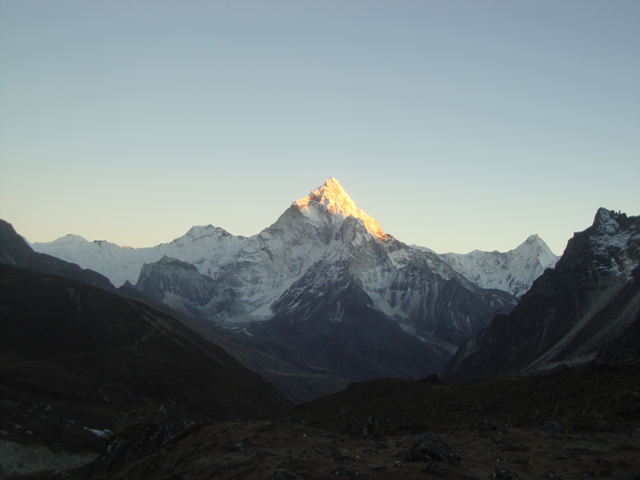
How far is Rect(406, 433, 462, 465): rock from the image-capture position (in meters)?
31.1

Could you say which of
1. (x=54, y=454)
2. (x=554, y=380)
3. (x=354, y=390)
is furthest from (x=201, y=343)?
(x=554, y=380)

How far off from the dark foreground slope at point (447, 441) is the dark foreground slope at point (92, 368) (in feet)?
191

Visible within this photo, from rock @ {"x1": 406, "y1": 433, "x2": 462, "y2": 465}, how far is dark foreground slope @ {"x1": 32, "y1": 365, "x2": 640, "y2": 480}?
0.26 feet

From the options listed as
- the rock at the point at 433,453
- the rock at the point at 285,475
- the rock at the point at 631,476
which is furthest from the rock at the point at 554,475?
the rock at the point at 285,475

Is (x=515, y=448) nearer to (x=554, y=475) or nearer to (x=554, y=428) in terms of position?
(x=554, y=475)

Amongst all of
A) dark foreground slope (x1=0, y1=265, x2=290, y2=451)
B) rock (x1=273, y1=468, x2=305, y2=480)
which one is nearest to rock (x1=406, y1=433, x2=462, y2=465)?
rock (x1=273, y1=468, x2=305, y2=480)

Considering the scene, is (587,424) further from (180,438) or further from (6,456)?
(6,456)

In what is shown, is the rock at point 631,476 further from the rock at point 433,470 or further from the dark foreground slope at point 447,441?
the rock at point 433,470

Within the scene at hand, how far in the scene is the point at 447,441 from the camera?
40.3m

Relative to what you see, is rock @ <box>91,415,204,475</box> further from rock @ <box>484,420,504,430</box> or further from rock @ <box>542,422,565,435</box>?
rock @ <box>542,422,565,435</box>

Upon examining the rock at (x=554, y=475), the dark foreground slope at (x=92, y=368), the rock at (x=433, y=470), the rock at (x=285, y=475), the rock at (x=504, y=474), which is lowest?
the dark foreground slope at (x=92, y=368)

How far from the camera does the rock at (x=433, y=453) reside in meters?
31.1

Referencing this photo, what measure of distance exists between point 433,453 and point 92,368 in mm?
120450

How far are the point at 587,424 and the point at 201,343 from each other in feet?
534
